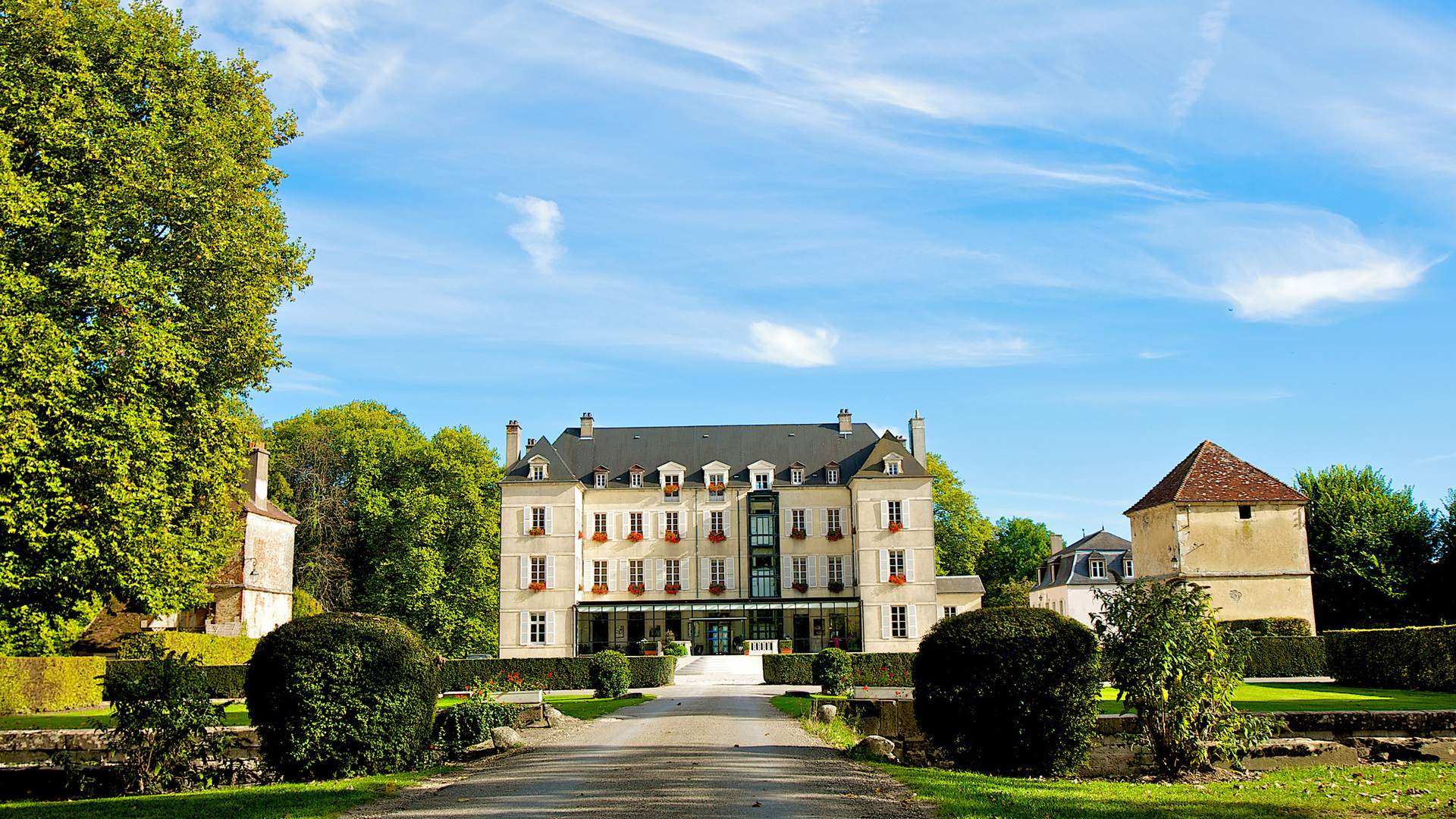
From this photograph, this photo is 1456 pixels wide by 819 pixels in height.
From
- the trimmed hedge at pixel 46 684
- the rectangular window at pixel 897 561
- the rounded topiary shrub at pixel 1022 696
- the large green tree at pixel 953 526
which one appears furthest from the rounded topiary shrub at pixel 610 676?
the large green tree at pixel 953 526

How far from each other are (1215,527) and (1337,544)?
4954mm

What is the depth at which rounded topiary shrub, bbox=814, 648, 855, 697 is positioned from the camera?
22.0 metres

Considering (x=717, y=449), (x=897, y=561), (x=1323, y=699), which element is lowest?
(x=1323, y=699)

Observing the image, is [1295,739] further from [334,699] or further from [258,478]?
[258,478]

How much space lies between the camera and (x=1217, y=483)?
3366 cm

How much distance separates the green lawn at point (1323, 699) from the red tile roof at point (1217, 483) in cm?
790

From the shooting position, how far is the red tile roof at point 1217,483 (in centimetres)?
3309

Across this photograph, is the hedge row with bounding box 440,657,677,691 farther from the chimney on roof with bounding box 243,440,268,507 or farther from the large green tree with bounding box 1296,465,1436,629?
the large green tree with bounding box 1296,465,1436,629

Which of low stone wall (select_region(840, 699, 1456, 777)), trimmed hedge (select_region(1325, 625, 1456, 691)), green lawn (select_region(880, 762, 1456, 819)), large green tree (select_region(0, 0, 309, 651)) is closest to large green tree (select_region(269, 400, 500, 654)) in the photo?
large green tree (select_region(0, 0, 309, 651))

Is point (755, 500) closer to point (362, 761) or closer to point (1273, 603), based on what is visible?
point (1273, 603)

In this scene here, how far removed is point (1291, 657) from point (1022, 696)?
22258 mm

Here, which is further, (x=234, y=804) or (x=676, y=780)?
(x=676, y=780)

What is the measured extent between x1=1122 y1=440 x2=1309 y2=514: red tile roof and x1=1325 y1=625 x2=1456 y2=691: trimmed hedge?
600 cm

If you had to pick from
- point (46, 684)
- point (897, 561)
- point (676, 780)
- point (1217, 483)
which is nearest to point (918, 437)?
point (897, 561)
